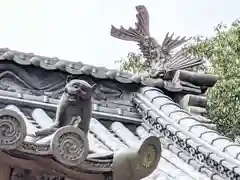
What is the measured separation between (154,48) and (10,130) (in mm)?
2928

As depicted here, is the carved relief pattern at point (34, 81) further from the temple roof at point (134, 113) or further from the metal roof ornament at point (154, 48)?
the metal roof ornament at point (154, 48)

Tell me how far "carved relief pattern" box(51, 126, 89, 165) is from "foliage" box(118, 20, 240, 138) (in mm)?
7358

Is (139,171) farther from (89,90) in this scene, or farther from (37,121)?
(37,121)

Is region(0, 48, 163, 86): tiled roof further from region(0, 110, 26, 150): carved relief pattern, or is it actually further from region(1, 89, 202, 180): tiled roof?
region(0, 110, 26, 150): carved relief pattern

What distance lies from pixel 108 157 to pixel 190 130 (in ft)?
4.96

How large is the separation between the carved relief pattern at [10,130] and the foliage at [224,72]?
7.48m

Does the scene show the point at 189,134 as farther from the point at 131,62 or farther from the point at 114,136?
the point at 131,62

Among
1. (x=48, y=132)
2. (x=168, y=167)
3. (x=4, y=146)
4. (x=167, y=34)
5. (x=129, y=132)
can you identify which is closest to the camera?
(x=4, y=146)

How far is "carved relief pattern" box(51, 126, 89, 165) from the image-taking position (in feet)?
10.3

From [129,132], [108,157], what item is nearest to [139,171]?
[108,157]

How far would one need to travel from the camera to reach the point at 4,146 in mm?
3076

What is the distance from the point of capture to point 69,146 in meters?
3.15

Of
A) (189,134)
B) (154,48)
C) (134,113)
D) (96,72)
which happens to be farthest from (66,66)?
(189,134)

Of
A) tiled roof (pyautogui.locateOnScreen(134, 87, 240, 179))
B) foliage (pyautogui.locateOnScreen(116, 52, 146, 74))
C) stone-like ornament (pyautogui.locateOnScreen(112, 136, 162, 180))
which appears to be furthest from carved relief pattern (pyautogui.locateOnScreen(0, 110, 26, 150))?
foliage (pyautogui.locateOnScreen(116, 52, 146, 74))
